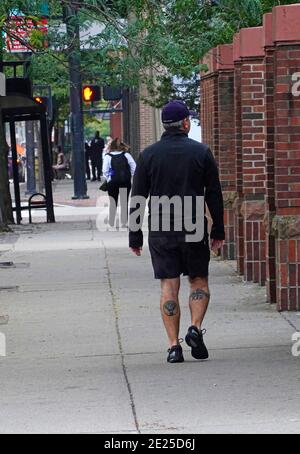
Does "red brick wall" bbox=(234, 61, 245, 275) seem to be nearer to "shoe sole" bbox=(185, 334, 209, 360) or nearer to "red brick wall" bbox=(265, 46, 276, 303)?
"red brick wall" bbox=(265, 46, 276, 303)

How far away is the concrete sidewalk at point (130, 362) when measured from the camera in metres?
7.81

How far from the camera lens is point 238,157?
15.4 metres

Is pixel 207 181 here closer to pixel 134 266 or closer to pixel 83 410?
pixel 83 410

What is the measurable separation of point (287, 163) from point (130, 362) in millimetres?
2965

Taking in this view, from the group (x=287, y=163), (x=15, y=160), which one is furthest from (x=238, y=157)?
(x=15, y=160)

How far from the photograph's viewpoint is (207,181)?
9.83m

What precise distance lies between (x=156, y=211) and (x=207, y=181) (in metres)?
0.42

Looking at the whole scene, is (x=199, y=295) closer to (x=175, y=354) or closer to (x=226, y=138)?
(x=175, y=354)

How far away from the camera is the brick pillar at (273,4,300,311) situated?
1180cm

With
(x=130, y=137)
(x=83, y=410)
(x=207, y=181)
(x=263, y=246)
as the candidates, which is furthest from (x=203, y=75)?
(x=130, y=137)

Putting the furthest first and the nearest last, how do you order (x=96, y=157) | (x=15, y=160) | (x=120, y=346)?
(x=96, y=157) → (x=15, y=160) → (x=120, y=346)

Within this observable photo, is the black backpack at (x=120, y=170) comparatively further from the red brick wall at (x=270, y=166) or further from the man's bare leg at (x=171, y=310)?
the man's bare leg at (x=171, y=310)

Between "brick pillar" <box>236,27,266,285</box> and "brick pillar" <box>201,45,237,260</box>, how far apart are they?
5.97 ft

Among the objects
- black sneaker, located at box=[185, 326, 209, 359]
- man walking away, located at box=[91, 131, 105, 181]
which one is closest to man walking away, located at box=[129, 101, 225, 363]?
black sneaker, located at box=[185, 326, 209, 359]
